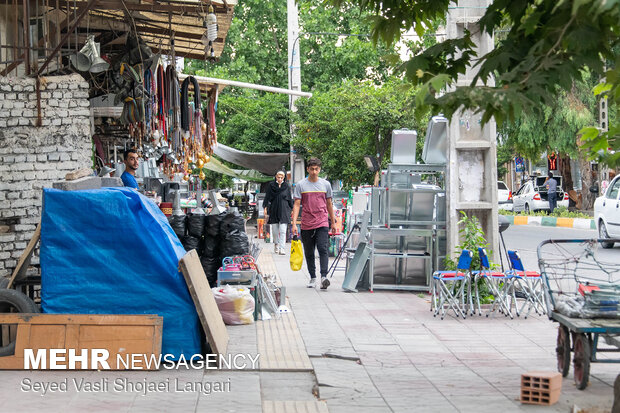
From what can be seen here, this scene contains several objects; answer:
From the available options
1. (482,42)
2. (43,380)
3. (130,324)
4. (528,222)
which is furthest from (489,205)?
(528,222)

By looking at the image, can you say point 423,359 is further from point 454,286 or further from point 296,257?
point 296,257

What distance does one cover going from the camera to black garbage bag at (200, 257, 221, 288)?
1038 centimetres

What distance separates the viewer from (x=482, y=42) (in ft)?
34.6

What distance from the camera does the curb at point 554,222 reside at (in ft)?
90.6

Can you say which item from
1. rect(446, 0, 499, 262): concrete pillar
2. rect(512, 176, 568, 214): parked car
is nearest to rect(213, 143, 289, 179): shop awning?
rect(512, 176, 568, 214): parked car

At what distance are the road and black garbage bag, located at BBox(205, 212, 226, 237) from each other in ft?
25.2

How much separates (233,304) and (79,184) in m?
2.25

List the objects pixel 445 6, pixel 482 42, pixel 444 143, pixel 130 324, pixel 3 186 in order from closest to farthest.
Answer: pixel 445 6 → pixel 130 324 → pixel 3 186 → pixel 482 42 → pixel 444 143

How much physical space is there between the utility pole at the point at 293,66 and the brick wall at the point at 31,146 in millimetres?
18778

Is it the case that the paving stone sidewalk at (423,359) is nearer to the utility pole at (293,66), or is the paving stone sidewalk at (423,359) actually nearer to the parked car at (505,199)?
the utility pole at (293,66)

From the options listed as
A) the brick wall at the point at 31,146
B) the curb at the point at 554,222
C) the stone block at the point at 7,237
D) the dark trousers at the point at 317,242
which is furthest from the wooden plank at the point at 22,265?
the curb at the point at 554,222

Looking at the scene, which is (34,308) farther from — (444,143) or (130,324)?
(444,143)

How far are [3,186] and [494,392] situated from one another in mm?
5659

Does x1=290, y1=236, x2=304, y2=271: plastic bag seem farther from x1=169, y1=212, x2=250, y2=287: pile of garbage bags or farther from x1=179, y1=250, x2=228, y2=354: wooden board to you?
x1=179, y1=250, x2=228, y2=354: wooden board
